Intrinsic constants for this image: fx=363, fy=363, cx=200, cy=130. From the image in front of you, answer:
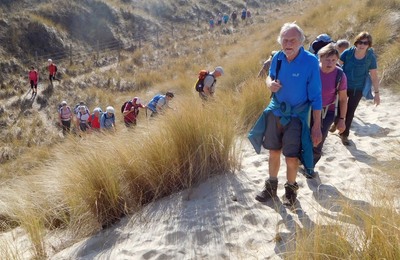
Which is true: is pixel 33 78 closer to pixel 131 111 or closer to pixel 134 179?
pixel 131 111

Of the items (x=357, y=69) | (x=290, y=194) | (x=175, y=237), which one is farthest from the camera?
(x=357, y=69)

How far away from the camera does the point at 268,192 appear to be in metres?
3.57

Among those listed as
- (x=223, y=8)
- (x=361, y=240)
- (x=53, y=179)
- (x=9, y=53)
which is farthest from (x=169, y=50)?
(x=361, y=240)

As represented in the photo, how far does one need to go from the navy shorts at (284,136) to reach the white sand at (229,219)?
0.52 metres

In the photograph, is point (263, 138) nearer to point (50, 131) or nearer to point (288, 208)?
point (288, 208)

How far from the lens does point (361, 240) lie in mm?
2133

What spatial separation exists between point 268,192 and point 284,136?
61 centimetres

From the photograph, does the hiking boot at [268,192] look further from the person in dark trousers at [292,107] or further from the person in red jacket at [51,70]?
the person in red jacket at [51,70]

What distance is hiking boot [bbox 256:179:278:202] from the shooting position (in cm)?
355

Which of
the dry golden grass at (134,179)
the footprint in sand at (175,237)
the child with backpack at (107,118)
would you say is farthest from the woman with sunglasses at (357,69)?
the child with backpack at (107,118)

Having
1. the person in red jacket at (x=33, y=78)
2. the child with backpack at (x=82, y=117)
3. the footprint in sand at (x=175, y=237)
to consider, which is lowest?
the footprint in sand at (x=175, y=237)

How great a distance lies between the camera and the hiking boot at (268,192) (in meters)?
3.55

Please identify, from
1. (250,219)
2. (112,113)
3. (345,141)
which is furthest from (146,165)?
(112,113)

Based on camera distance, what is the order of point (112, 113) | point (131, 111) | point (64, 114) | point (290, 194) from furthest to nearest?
point (64, 114), point (112, 113), point (131, 111), point (290, 194)
